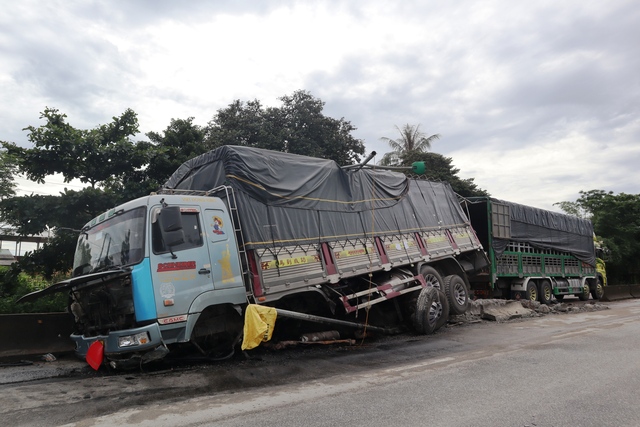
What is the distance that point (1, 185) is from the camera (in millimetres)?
14523

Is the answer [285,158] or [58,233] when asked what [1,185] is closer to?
[58,233]

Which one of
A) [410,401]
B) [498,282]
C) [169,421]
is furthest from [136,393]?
[498,282]

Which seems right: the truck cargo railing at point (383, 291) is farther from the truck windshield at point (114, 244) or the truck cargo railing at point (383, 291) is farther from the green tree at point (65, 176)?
the green tree at point (65, 176)

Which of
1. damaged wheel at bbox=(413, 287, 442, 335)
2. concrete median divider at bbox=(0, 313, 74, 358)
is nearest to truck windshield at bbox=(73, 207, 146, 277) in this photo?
concrete median divider at bbox=(0, 313, 74, 358)

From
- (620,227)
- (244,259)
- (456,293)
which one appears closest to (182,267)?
(244,259)

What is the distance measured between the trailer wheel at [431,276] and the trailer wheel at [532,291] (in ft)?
21.9

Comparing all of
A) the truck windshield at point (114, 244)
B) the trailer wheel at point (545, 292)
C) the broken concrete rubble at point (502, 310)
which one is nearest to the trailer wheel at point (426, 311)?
the broken concrete rubble at point (502, 310)

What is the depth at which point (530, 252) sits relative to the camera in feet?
50.1

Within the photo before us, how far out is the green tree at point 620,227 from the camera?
2847 cm

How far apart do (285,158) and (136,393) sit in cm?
422

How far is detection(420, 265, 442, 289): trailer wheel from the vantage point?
9.53 m

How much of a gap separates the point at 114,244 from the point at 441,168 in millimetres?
24471

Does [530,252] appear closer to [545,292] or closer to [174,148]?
[545,292]

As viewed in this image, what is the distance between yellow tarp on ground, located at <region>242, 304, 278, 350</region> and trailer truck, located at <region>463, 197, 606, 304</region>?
7.89 meters
